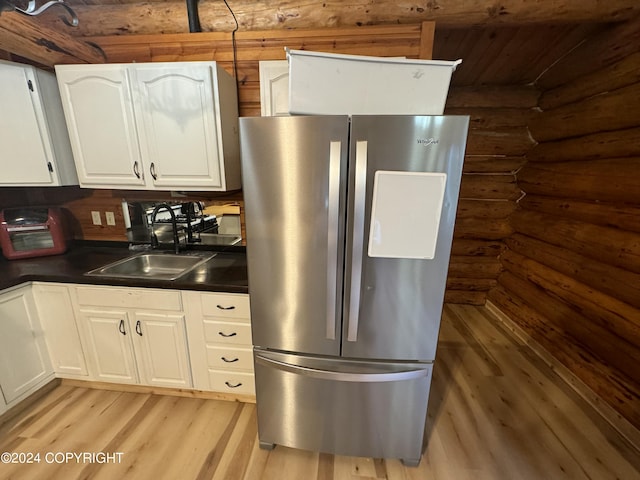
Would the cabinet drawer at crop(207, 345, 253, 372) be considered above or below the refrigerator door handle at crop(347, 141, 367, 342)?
below

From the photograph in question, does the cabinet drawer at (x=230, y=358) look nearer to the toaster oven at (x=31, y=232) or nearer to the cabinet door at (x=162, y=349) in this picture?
the cabinet door at (x=162, y=349)

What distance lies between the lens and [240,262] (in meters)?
1.95

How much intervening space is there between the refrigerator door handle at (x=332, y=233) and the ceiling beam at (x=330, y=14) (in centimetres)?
127

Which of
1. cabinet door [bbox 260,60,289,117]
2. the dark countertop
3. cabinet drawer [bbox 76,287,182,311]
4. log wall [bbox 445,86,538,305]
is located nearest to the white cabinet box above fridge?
cabinet door [bbox 260,60,289,117]

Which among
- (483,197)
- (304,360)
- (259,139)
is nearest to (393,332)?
(304,360)

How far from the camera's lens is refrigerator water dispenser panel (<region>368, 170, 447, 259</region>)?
3.58 ft

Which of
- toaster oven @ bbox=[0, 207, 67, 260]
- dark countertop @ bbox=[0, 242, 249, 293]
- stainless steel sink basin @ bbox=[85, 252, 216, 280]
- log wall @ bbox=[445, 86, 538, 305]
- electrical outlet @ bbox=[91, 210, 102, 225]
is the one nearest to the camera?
dark countertop @ bbox=[0, 242, 249, 293]

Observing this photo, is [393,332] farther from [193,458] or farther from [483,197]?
[483,197]

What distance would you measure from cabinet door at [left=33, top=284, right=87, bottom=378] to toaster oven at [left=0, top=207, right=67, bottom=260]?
1.42 ft

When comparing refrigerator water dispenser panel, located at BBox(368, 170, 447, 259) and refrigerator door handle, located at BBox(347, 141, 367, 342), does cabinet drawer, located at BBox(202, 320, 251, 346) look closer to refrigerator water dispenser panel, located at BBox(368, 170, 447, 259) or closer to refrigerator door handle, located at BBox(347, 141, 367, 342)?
refrigerator door handle, located at BBox(347, 141, 367, 342)

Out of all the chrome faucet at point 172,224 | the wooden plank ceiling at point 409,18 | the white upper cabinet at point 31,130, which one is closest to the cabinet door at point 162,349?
the chrome faucet at point 172,224

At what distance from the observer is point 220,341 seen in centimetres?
171

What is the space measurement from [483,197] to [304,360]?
2875 millimetres

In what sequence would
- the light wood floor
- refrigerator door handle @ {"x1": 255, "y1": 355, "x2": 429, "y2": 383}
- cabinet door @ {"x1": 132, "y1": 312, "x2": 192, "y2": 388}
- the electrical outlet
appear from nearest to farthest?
1. refrigerator door handle @ {"x1": 255, "y1": 355, "x2": 429, "y2": 383}
2. the light wood floor
3. cabinet door @ {"x1": 132, "y1": 312, "x2": 192, "y2": 388}
4. the electrical outlet
